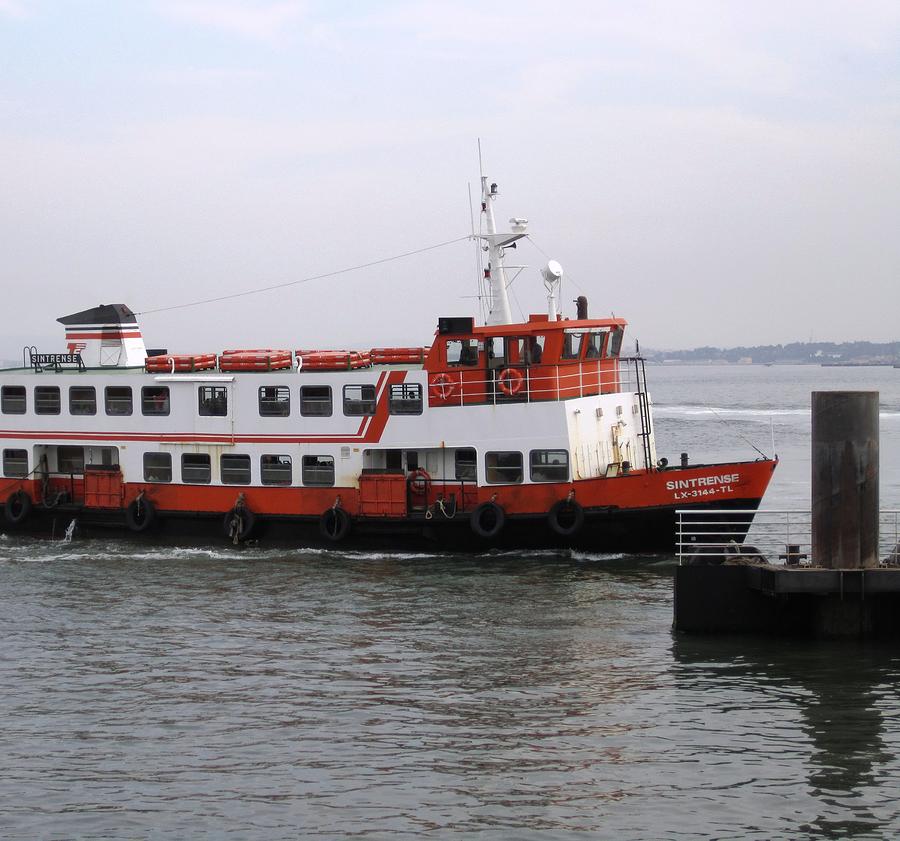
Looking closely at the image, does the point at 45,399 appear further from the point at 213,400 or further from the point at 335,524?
the point at 335,524

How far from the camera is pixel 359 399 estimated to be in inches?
1053

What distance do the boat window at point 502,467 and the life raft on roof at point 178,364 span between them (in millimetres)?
7270

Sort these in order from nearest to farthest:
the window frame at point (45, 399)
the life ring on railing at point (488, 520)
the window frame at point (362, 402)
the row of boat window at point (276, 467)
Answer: the life ring on railing at point (488, 520), the row of boat window at point (276, 467), the window frame at point (362, 402), the window frame at point (45, 399)

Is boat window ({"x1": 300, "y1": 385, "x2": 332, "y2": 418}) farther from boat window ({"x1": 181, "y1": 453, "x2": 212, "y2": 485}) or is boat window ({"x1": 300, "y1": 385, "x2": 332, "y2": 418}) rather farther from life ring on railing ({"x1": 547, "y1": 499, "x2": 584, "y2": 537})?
life ring on railing ({"x1": 547, "y1": 499, "x2": 584, "y2": 537})

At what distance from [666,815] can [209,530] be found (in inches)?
677

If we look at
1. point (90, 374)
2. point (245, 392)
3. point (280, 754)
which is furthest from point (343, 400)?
point (280, 754)

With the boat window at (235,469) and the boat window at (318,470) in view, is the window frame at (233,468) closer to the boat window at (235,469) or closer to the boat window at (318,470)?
the boat window at (235,469)

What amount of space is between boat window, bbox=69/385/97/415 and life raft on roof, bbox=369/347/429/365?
21.9 ft

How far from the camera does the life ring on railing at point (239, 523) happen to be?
89.5 feet

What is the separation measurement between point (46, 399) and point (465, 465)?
10.5m

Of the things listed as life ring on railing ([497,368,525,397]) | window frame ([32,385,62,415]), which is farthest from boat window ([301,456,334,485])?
window frame ([32,385,62,415])

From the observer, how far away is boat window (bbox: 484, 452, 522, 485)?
84.5 feet

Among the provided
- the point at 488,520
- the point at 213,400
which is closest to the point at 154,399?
the point at 213,400

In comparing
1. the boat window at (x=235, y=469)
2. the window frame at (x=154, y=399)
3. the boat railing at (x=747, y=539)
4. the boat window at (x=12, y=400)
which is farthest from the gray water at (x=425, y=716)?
the boat window at (x=12, y=400)
